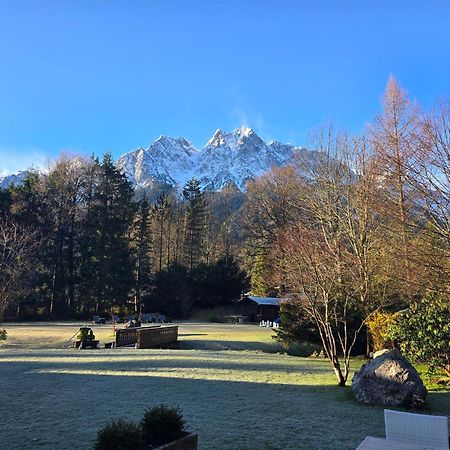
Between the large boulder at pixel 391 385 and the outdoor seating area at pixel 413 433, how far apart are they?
498 cm

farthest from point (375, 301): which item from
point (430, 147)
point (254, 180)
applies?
point (254, 180)

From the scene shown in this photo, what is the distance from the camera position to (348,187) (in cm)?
2052

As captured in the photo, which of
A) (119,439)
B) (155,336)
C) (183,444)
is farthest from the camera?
(155,336)

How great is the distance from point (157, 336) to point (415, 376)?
13.0 meters

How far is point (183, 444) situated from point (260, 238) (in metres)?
35.7

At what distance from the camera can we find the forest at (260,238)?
12094 millimetres

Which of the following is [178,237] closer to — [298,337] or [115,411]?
[298,337]

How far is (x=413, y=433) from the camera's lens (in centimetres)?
363

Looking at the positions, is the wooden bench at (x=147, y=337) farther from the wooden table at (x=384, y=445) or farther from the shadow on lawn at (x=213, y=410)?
the wooden table at (x=384, y=445)

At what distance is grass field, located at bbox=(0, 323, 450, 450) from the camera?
19.1ft

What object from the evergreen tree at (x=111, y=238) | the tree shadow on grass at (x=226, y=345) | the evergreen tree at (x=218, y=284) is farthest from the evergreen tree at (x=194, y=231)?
the tree shadow on grass at (x=226, y=345)

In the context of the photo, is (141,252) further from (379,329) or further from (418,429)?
(418,429)

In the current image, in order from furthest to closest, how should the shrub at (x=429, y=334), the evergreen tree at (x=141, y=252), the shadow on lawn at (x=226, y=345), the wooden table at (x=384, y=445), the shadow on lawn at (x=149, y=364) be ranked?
the evergreen tree at (x=141, y=252), the shadow on lawn at (x=226, y=345), the shadow on lawn at (x=149, y=364), the shrub at (x=429, y=334), the wooden table at (x=384, y=445)

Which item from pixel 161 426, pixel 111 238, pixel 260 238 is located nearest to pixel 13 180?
pixel 111 238
